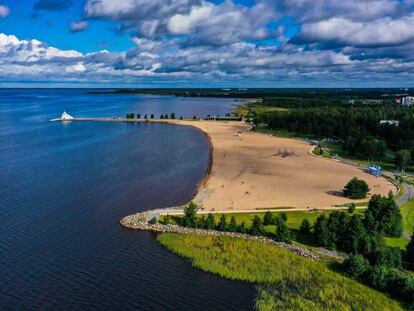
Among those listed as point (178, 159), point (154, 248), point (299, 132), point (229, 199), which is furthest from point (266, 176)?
point (299, 132)

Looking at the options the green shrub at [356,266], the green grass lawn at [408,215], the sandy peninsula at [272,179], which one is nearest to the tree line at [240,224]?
the sandy peninsula at [272,179]

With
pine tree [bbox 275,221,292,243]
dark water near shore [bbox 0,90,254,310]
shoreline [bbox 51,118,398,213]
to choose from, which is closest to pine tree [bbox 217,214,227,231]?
pine tree [bbox 275,221,292,243]

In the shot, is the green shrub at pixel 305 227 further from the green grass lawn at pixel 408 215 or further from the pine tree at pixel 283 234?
the green grass lawn at pixel 408 215

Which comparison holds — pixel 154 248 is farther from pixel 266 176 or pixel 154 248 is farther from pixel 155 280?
pixel 266 176

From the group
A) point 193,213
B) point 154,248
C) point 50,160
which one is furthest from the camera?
point 50,160

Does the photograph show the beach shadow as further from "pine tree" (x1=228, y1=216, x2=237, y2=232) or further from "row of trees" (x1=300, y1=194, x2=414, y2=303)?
"pine tree" (x1=228, y1=216, x2=237, y2=232)

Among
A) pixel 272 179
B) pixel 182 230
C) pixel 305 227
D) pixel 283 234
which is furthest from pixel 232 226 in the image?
pixel 272 179
